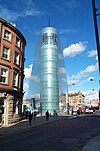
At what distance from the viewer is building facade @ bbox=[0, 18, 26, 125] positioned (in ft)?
95.0

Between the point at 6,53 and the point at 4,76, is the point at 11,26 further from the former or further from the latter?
the point at 4,76

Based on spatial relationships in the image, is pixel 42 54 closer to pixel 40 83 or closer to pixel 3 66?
pixel 40 83

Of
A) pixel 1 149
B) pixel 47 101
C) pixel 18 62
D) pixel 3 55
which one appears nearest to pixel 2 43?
pixel 3 55

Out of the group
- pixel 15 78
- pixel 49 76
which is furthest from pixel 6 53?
pixel 49 76

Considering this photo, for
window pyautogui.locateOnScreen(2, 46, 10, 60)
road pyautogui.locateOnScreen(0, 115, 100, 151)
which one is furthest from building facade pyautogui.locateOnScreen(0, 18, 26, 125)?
road pyautogui.locateOnScreen(0, 115, 100, 151)

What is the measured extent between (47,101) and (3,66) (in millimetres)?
55933

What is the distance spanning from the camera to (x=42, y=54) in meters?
86.9

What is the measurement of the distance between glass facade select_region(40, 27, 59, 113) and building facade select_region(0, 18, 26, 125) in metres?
49.7

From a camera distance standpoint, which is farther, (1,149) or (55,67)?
(55,67)

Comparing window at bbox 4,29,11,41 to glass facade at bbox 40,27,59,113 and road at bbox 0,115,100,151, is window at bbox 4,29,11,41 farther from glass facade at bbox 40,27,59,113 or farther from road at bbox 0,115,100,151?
glass facade at bbox 40,27,59,113

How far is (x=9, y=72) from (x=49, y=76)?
5414 centimetres

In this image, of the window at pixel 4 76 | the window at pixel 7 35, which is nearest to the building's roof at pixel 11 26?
the window at pixel 7 35

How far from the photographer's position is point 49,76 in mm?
84312

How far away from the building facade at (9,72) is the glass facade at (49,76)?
49744 millimetres
